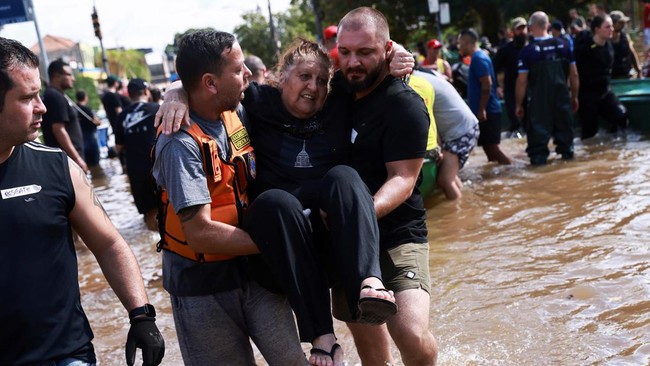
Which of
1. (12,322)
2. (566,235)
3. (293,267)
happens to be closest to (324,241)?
(293,267)

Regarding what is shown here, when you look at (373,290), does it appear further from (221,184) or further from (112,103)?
(112,103)

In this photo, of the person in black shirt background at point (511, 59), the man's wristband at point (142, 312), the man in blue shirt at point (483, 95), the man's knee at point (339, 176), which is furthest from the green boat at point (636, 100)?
the man's wristband at point (142, 312)

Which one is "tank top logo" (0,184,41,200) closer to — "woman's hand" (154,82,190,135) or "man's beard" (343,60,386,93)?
"woman's hand" (154,82,190,135)

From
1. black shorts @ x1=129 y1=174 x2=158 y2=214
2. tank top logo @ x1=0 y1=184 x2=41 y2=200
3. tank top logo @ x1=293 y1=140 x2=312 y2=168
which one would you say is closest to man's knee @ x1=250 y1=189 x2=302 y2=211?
tank top logo @ x1=293 y1=140 x2=312 y2=168

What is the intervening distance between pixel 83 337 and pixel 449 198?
612 centimetres

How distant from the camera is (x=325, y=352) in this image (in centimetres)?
287

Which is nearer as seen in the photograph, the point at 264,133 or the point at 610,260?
the point at 264,133

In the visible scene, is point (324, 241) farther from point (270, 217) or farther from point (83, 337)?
point (83, 337)

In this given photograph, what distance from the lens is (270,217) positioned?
2834 mm

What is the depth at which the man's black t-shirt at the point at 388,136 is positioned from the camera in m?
3.29

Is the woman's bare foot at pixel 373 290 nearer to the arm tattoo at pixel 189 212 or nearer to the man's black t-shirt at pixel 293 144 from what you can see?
the man's black t-shirt at pixel 293 144

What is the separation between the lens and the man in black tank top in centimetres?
250

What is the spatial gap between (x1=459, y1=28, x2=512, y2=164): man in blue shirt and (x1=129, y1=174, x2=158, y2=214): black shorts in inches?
185

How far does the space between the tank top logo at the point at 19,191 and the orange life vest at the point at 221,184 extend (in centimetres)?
62
